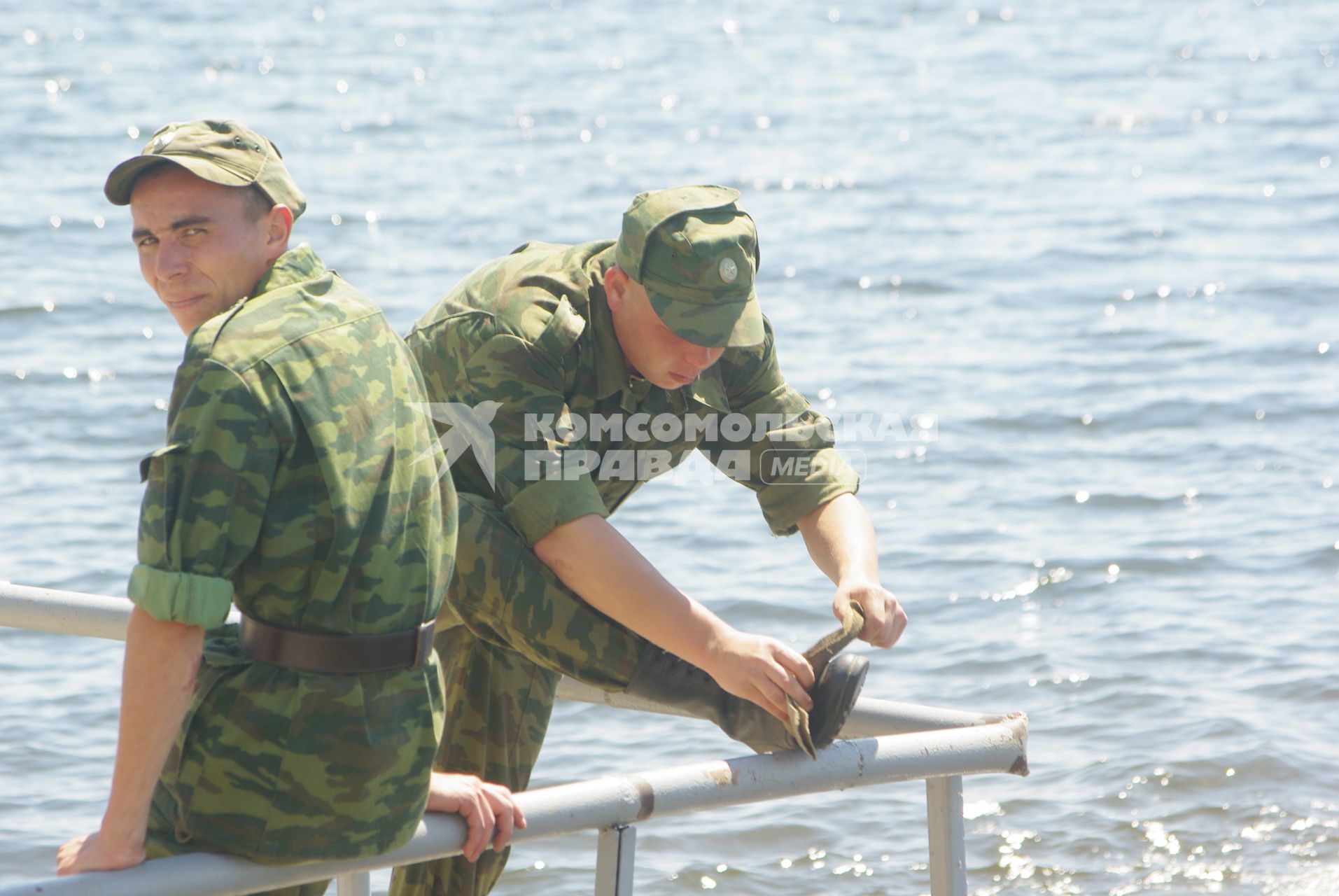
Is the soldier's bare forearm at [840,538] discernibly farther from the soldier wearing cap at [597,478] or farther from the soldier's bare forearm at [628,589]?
the soldier's bare forearm at [628,589]

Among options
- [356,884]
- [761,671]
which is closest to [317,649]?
[761,671]

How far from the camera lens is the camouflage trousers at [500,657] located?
3.03 meters

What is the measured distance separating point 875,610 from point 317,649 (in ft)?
3.69

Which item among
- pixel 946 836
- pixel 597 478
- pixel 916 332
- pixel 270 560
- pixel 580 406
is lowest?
pixel 946 836

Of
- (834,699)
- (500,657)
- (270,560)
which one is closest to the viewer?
(270,560)

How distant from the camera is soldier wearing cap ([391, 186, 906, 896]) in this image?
292cm

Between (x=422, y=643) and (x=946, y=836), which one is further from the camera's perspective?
(x=946, y=836)

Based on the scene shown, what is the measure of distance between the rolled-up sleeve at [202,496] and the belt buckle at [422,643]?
1.01ft

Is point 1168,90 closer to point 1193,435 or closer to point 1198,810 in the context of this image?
point 1193,435

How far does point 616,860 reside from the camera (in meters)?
2.40

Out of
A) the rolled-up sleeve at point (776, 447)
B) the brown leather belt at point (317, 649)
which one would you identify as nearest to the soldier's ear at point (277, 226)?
the brown leather belt at point (317, 649)

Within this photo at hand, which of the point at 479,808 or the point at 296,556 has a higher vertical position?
the point at 296,556

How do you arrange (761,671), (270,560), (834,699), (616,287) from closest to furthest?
(270,560)
(834,699)
(761,671)
(616,287)

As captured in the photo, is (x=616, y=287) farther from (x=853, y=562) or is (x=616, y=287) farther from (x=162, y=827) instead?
(x=162, y=827)
